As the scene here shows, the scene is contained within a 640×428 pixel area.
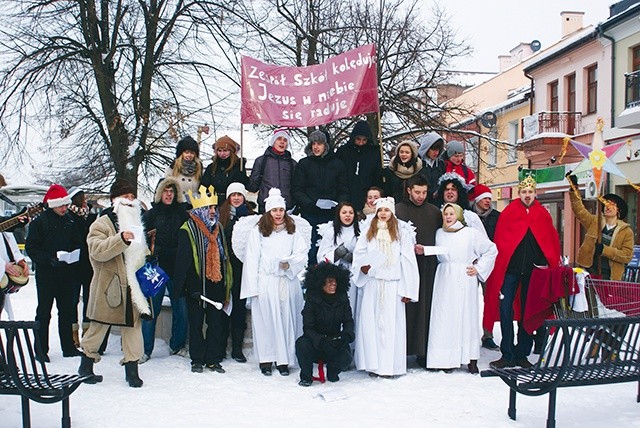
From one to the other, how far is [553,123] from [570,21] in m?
9.11

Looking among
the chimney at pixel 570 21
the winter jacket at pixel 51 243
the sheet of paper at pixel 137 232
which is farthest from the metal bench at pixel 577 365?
the chimney at pixel 570 21

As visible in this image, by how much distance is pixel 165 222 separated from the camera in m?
7.53

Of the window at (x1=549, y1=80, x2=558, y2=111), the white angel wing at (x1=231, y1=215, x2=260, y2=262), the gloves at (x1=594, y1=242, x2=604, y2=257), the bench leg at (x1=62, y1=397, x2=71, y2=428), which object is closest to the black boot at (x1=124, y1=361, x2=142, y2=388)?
the bench leg at (x1=62, y1=397, x2=71, y2=428)

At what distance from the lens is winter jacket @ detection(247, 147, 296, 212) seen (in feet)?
27.2

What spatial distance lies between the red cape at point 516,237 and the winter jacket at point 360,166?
171 cm

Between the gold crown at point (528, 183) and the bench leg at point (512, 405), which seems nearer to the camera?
the bench leg at point (512, 405)

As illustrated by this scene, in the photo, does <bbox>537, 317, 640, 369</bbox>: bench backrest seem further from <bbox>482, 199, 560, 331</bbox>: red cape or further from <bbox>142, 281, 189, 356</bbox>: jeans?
<bbox>142, 281, 189, 356</bbox>: jeans

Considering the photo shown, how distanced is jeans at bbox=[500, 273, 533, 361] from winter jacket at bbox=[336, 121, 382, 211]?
6.61ft

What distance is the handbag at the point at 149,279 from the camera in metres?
6.50

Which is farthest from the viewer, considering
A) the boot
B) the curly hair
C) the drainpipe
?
the drainpipe

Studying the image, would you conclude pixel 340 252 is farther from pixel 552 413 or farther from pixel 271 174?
pixel 552 413

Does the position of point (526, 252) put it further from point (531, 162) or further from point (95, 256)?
point (531, 162)

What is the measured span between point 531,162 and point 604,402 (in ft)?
80.8

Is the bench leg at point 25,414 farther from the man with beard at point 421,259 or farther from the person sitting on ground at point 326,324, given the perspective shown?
the man with beard at point 421,259
